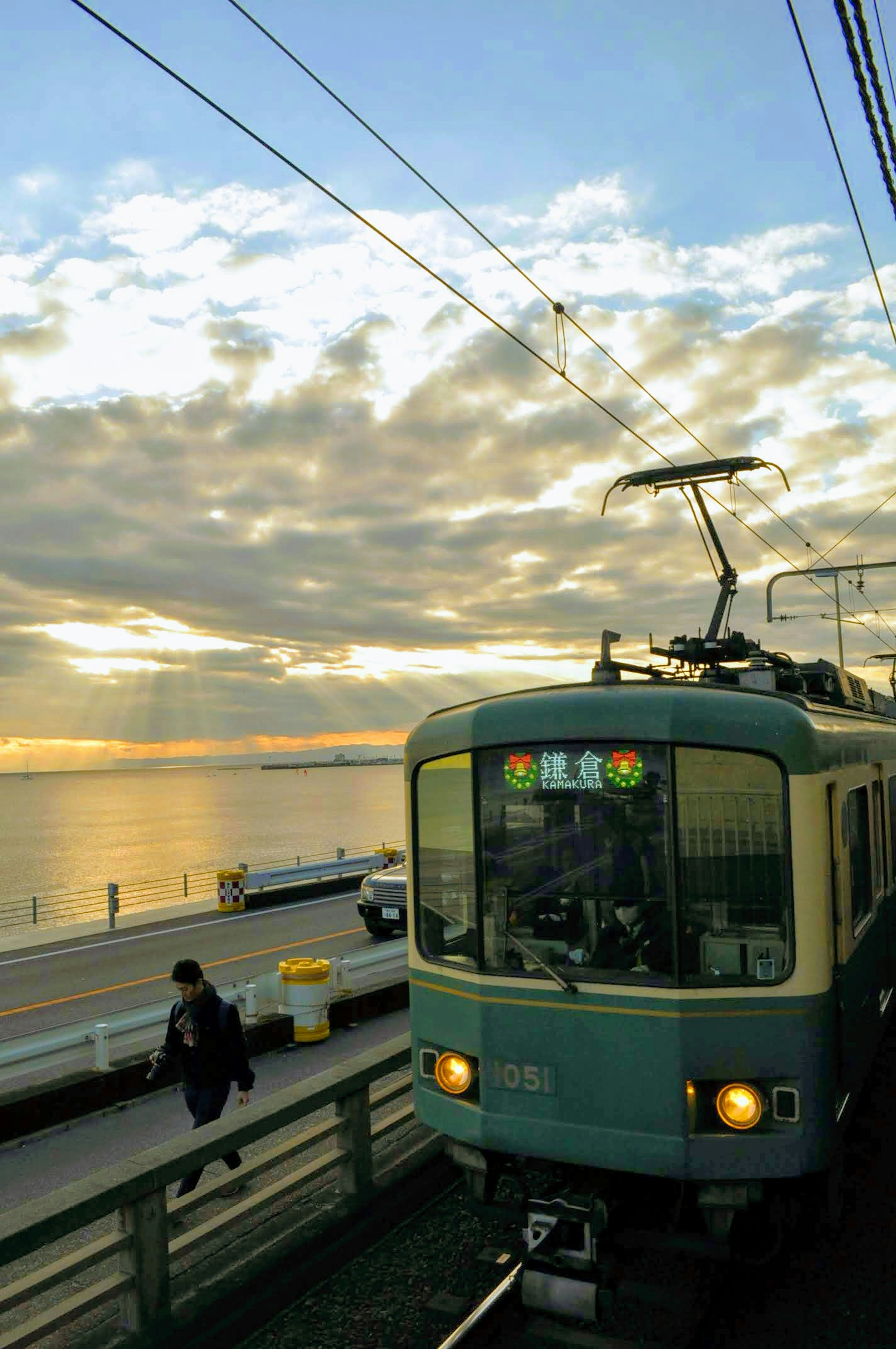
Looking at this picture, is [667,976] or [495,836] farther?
[495,836]

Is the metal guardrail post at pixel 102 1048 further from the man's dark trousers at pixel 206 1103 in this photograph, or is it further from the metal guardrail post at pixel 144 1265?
the metal guardrail post at pixel 144 1265

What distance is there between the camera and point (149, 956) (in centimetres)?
1964

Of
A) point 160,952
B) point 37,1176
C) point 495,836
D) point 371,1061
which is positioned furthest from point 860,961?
point 160,952

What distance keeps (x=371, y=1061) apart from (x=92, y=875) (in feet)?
252

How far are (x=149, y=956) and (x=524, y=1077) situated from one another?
52.1 feet

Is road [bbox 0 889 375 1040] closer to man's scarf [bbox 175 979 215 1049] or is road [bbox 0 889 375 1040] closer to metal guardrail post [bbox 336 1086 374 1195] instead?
man's scarf [bbox 175 979 215 1049]

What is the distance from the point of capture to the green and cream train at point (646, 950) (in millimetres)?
4922

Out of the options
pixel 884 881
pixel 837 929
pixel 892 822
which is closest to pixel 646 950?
pixel 837 929

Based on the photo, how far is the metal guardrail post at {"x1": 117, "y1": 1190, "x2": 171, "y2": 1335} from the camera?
15.3 feet

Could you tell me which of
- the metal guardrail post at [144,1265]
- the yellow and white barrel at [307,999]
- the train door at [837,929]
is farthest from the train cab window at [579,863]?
the yellow and white barrel at [307,999]

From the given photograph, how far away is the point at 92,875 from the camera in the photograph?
78062 millimetres

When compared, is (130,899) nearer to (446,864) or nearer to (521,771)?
(446,864)

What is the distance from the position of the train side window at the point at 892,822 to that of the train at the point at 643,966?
2544 millimetres

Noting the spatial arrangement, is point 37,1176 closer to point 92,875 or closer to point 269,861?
point 269,861
